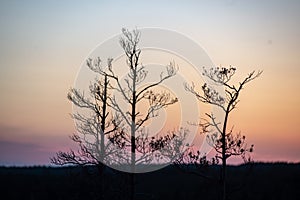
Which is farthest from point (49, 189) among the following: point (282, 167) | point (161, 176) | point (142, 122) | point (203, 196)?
point (142, 122)

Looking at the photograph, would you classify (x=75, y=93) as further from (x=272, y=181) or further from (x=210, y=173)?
(x=272, y=181)

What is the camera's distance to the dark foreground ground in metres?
27.1

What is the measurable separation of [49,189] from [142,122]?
52.8 m

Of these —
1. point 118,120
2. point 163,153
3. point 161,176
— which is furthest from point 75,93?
point 161,176

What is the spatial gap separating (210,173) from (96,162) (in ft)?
19.7

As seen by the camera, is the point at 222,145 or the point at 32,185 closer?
the point at 222,145

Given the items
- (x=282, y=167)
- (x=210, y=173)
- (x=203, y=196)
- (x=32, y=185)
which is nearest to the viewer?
(x=210, y=173)

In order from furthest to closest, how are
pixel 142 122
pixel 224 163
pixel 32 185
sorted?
pixel 32 185 → pixel 142 122 → pixel 224 163

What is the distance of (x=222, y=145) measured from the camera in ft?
72.2

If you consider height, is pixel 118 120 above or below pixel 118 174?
above

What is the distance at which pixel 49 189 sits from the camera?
74625 mm

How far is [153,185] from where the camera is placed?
8756 cm

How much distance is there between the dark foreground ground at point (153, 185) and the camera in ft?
88.9

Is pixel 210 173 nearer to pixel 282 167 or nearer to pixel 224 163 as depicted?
pixel 224 163
